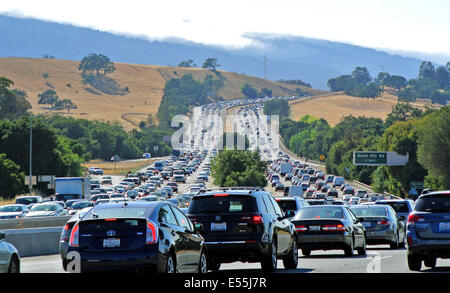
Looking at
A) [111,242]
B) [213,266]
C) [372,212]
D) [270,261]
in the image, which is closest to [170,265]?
[111,242]

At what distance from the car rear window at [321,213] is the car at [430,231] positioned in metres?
5.81

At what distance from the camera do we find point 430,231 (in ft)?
60.3

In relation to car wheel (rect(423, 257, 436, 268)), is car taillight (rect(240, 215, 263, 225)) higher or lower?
higher

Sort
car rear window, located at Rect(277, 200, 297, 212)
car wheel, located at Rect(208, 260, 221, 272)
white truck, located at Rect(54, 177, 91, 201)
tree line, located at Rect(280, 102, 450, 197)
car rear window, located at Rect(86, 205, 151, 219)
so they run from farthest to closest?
tree line, located at Rect(280, 102, 450, 197) < white truck, located at Rect(54, 177, 91, 201) < car rear window, located at Rect(277, 200, 297, 212) < car wheel, located at Rect(208, 260, 221, 272) < car rear window, located at Rect(86, 205, 151, 219)

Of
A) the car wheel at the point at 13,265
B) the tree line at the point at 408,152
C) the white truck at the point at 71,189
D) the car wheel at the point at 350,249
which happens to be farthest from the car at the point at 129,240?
the tree line at the point at 408,152

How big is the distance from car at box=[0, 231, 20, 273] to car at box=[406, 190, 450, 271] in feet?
25.0

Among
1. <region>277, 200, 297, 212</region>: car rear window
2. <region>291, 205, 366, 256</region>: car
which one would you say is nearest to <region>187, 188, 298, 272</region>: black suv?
<region>291, 205, 366, 256</region>: car

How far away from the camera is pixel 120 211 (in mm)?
15305

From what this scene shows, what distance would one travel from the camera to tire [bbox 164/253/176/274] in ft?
48.3

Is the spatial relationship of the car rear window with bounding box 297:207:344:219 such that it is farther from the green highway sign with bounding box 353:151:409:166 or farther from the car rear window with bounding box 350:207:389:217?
the green highway sign with bounding box 353:151:409:166

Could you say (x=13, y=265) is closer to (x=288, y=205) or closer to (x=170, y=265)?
(x=170, y=265)

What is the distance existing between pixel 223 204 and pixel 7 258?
16.9 feet

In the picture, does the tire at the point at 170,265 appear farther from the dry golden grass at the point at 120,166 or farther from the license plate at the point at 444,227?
the dry golden grass at the point at 120,166

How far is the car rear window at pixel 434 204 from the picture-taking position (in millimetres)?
18578
